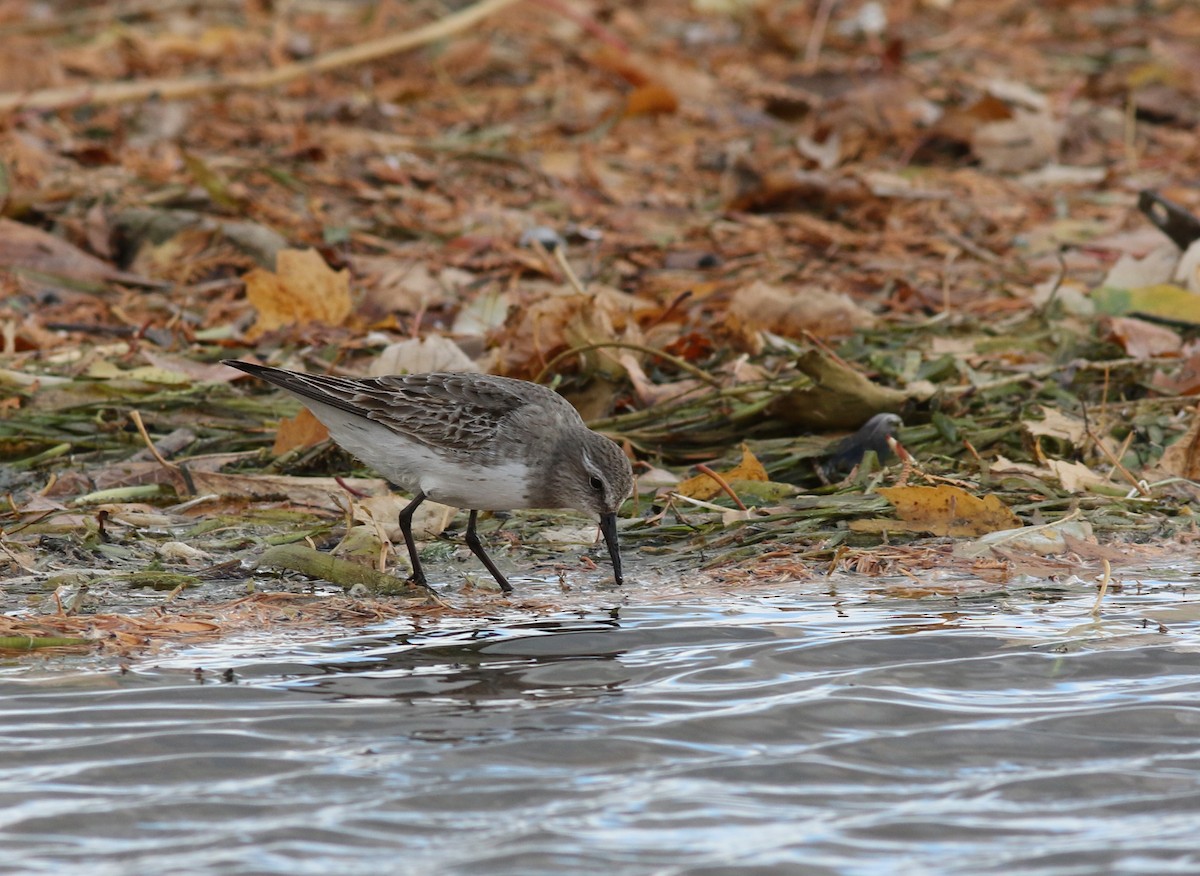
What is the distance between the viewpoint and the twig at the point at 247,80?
11664mm

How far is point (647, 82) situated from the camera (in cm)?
1333

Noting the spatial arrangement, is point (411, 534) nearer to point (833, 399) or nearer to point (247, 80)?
point (833, 399)

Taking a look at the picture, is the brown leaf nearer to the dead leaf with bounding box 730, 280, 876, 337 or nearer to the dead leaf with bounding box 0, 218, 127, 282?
the dead leaf with bounding box 730, 280, 876, 337

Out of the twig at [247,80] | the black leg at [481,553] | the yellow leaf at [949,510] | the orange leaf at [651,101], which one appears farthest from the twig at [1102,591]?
the twig at [247,80]

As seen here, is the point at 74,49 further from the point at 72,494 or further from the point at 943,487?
the point at 943,487

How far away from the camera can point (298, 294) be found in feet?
27.6

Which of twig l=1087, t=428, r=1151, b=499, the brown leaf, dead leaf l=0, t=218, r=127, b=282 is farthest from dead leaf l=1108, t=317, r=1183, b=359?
dead leaf l=0, t=218, r=127, b=282

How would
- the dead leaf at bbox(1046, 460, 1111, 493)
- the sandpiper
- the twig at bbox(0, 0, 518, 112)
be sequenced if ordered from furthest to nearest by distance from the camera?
the twig at bbox(0, 0, 518, 112) → the dead leaf at bbox(1046, 460, 1111, 493) → the sandpiper

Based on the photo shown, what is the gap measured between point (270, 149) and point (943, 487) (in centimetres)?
676

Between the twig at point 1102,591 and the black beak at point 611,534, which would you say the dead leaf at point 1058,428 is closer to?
the twig at point 1102,591

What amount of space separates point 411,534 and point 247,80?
7392 mm

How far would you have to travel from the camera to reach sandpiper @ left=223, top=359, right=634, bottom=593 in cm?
609

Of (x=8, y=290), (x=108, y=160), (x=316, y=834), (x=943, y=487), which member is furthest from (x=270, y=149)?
(x=316, y=834)

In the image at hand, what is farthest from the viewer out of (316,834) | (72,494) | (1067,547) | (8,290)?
(8,290)
